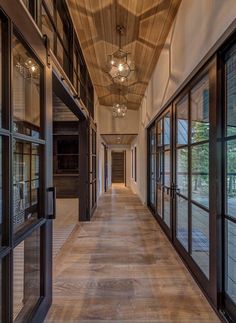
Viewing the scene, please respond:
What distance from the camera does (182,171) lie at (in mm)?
3377

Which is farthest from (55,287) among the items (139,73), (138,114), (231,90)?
(138,114)

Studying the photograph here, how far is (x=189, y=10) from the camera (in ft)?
8.89

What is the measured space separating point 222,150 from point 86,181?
3703mm

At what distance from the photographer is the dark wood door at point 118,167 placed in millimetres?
16562

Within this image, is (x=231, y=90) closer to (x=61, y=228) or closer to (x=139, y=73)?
(x=139, y=73)

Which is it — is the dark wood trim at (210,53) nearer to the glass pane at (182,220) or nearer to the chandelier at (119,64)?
the chandelier at (119,64)

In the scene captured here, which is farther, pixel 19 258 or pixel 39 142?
pixel 39 142

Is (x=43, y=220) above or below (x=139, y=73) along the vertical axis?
below

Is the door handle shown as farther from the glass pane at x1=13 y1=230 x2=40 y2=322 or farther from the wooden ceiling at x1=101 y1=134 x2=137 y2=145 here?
the wooden ceiling at x1=101 y1=134 x2=137 y2=145

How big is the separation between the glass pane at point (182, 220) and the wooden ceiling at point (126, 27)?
2483mm

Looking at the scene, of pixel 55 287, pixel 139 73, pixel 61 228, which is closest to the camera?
pixel 55 287

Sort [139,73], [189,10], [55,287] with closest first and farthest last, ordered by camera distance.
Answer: [55,287]
[189,10]
[139,73]

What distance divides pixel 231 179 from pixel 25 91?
1773 millimetres

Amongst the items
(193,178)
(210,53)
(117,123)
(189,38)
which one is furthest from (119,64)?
(117,123)
